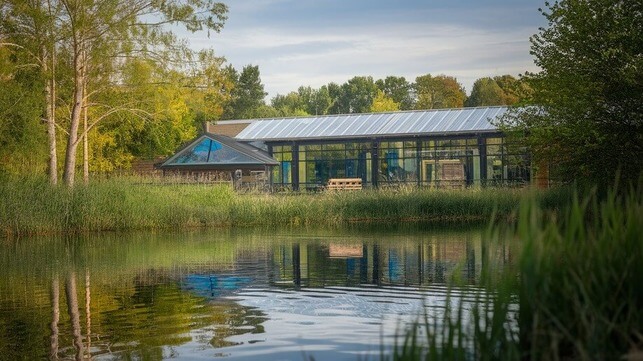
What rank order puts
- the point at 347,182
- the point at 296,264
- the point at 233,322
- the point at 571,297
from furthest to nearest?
the point at 347,182 → the point at 296,264 → the point at 233,322 → the point at 571,297

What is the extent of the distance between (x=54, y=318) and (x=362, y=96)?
Answer: 302ft

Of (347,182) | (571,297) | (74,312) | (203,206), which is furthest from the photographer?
(347,182)

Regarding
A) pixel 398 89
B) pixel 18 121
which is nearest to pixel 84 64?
pixel 18 121

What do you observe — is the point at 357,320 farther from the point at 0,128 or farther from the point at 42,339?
the point at 0,128

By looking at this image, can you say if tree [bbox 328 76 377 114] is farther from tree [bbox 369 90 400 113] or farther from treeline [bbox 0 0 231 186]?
treeline [bbox 0 0 231 186]

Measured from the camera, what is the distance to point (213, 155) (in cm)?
4594

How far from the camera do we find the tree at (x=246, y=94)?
9725 centimetres

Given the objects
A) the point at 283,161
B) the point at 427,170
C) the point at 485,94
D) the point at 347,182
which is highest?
the point at 485,94

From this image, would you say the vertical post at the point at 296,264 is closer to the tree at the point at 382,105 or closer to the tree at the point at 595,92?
the tree at the point at 595,92

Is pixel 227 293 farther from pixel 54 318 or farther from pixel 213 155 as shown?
pixel 213 155

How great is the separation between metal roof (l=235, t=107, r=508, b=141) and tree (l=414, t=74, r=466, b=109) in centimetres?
3474

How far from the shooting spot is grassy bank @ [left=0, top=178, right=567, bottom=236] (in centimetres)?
2902

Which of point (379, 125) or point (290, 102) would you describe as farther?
point (290, 102)

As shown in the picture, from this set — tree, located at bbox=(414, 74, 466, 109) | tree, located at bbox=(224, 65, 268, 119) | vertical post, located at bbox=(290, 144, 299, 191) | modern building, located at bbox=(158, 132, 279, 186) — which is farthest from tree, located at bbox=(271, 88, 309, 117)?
modern building, located at bbox=(158, 132, 279, 186)
